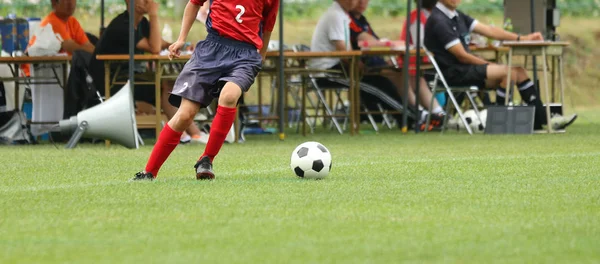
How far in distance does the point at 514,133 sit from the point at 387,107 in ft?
9.13

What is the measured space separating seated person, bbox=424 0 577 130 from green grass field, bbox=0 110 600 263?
12.3 feet

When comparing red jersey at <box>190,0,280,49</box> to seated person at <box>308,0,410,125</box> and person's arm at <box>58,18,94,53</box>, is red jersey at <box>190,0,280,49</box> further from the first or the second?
seated person at <box>308,0,410,125</box>

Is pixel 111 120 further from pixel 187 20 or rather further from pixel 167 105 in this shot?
pixel 187 20

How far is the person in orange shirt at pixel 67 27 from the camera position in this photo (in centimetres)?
1336

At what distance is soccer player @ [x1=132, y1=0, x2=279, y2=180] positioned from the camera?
7770mm

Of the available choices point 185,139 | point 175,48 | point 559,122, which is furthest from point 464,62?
point 175,48

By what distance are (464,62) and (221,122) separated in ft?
22.8

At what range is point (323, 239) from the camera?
5.14 meters

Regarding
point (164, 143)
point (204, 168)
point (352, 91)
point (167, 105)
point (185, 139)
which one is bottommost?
point (185, 139)

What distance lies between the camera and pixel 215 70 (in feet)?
25.8

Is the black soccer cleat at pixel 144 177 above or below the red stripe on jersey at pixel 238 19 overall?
below

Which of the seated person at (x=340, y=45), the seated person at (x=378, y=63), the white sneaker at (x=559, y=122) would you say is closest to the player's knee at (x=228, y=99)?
the seated person at (x=340, y=45)

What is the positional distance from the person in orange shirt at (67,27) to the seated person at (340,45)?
282 cm

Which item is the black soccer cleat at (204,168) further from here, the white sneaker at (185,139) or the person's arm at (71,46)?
the person's arm at (71,46)
